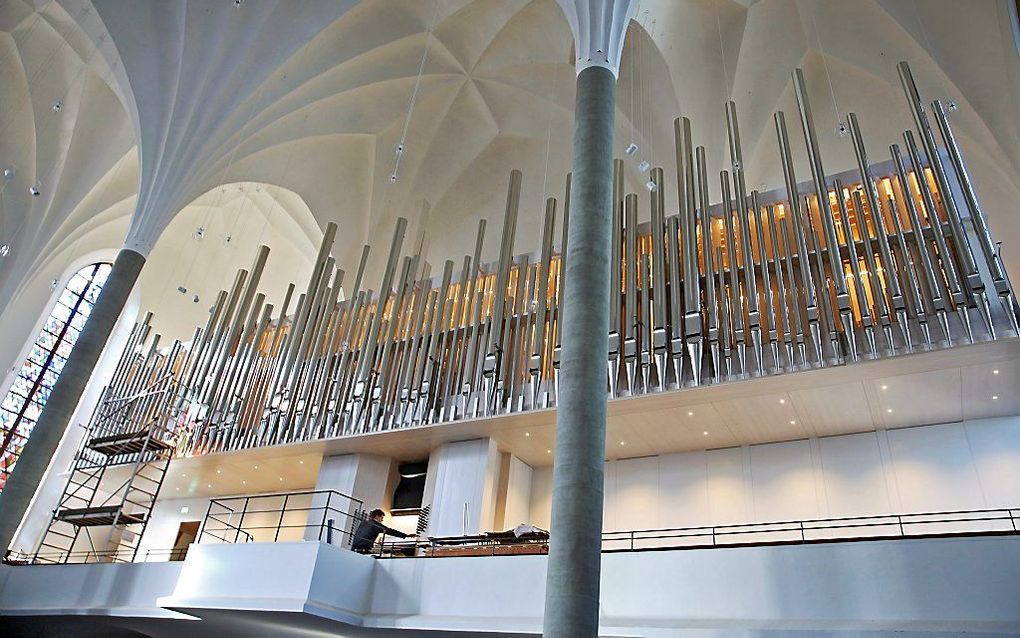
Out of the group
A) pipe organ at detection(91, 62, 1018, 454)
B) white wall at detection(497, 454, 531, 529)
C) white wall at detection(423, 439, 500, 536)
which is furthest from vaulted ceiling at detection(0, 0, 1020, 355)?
white wall at detection(423, 439, 500, 536)

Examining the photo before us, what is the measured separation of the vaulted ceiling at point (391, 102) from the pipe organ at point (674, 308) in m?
1.94

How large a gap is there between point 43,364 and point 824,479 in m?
18.5

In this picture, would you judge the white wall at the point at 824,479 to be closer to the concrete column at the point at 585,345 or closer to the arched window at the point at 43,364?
the concrete column at the point at 585,345

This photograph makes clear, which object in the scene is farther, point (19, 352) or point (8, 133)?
point (19, 352)

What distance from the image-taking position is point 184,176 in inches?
553

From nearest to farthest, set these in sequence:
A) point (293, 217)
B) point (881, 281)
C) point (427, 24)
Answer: point (881, 281) → point (427, 24) → point (293, 217)

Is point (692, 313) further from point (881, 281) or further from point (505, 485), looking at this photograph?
point (505, 485)

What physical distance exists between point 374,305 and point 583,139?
876cm

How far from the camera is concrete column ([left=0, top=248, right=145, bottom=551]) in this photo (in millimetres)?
11828

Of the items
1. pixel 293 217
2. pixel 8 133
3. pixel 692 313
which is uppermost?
pixel 293 217

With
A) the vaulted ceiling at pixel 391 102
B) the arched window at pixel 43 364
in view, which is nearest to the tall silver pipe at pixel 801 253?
the vaulted ceiling at pixel 391 102

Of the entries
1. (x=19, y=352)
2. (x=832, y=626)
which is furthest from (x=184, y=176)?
(x=832, y=626)

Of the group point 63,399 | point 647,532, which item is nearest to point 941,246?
point 647,532

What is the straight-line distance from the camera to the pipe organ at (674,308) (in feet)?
33.7
